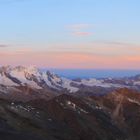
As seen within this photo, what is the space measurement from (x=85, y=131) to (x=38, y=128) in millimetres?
24416

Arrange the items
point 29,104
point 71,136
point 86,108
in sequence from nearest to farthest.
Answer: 1. point 71,136
2. point 29,104
3. point 86,108

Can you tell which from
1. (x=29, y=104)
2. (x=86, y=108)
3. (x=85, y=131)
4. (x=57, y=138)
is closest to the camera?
(x=57, y=138)

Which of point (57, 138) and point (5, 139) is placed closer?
point (5, 139)

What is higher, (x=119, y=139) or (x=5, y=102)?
(x=5, y=102)

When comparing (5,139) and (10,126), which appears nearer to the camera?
(5,139)

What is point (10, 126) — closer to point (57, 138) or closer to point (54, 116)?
point (57, 138)

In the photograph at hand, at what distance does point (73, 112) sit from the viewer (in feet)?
577

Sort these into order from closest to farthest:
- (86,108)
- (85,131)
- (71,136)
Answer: (71,136), (85,131), (86,108)

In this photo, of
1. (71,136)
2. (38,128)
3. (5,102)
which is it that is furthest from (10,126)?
(5,102)

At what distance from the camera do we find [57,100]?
186 m

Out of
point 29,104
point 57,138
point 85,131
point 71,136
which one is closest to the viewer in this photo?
point 57,138

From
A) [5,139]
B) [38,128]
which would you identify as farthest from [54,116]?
[5,139]

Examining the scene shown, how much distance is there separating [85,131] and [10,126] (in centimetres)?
3256

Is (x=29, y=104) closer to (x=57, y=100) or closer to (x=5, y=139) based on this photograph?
(x=57, y=100)
